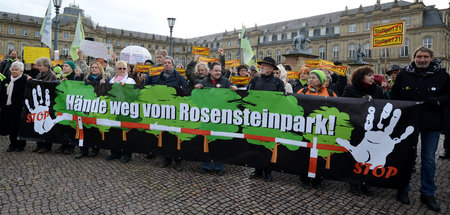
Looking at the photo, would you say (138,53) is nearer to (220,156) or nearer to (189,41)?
(220,156)

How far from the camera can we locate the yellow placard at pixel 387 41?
8156 mm

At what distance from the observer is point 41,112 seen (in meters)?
6.21

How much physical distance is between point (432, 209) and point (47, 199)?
534 centimetres

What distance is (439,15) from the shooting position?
4678cm

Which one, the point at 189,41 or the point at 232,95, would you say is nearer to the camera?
the point at 232,95

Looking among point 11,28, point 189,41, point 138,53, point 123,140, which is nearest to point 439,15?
point 138,53

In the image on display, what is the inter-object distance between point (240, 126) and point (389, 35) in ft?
20.5

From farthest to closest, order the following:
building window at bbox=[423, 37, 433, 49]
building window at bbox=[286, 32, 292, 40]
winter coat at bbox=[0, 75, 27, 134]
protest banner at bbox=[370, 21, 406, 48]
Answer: building window at bbox=[286, 32, 292, 40] < building window at bbox=[423, 37, 433, 49] < protest banner at bbox=[370, 21, 406, 48] < winter coat at bbox=[0, 75, 27, 134]

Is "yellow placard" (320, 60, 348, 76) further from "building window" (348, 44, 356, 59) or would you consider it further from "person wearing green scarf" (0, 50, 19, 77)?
"building window" (348, 44, 356, 59)

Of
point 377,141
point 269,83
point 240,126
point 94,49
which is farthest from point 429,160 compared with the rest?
point 94,49

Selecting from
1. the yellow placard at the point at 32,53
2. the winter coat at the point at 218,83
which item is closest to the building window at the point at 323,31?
the yellow placard at the point at 32,53

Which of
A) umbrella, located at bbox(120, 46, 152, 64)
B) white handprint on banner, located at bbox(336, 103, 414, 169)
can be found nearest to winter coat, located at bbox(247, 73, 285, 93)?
white handprint on banner, located at bbox(336, 103, 414, 169)

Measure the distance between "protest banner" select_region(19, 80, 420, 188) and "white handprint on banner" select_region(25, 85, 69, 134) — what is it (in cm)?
2

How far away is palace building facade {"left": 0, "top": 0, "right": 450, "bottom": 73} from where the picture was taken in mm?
48000
